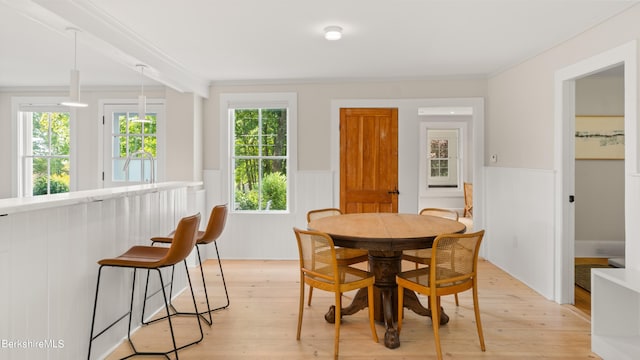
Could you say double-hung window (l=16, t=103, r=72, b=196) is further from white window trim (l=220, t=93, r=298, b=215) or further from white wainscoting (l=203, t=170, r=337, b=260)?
white window trim (l=220, t=93, r=298, b=215)

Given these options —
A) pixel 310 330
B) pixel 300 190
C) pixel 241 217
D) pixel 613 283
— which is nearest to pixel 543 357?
pixel 613 283

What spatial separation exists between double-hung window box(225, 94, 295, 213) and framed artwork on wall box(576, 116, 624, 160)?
3848mm

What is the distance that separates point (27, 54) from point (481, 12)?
430 cm

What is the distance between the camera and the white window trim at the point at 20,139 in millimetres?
5195

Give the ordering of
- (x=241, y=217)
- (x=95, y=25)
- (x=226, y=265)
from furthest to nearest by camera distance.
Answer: (x=241, y=217)
(x=226, y=265)
(x=95, y=25)

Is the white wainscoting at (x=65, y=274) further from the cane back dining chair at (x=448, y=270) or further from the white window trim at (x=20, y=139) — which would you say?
the white window trim at (x=20, y=139)

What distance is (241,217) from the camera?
504cm

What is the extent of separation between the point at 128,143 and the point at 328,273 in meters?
3.88

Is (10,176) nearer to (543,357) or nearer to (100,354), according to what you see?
(100,354)

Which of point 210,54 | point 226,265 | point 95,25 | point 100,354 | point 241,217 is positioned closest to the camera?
point 100,354

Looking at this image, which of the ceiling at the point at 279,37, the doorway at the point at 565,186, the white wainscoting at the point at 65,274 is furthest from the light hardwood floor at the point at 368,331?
the ceiling at the point at 279,37

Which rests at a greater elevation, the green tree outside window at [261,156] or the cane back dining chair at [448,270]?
the green tree outside window at [261,156]

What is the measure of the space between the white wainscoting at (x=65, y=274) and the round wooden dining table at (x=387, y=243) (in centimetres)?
139

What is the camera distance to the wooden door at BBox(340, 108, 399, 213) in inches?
194
